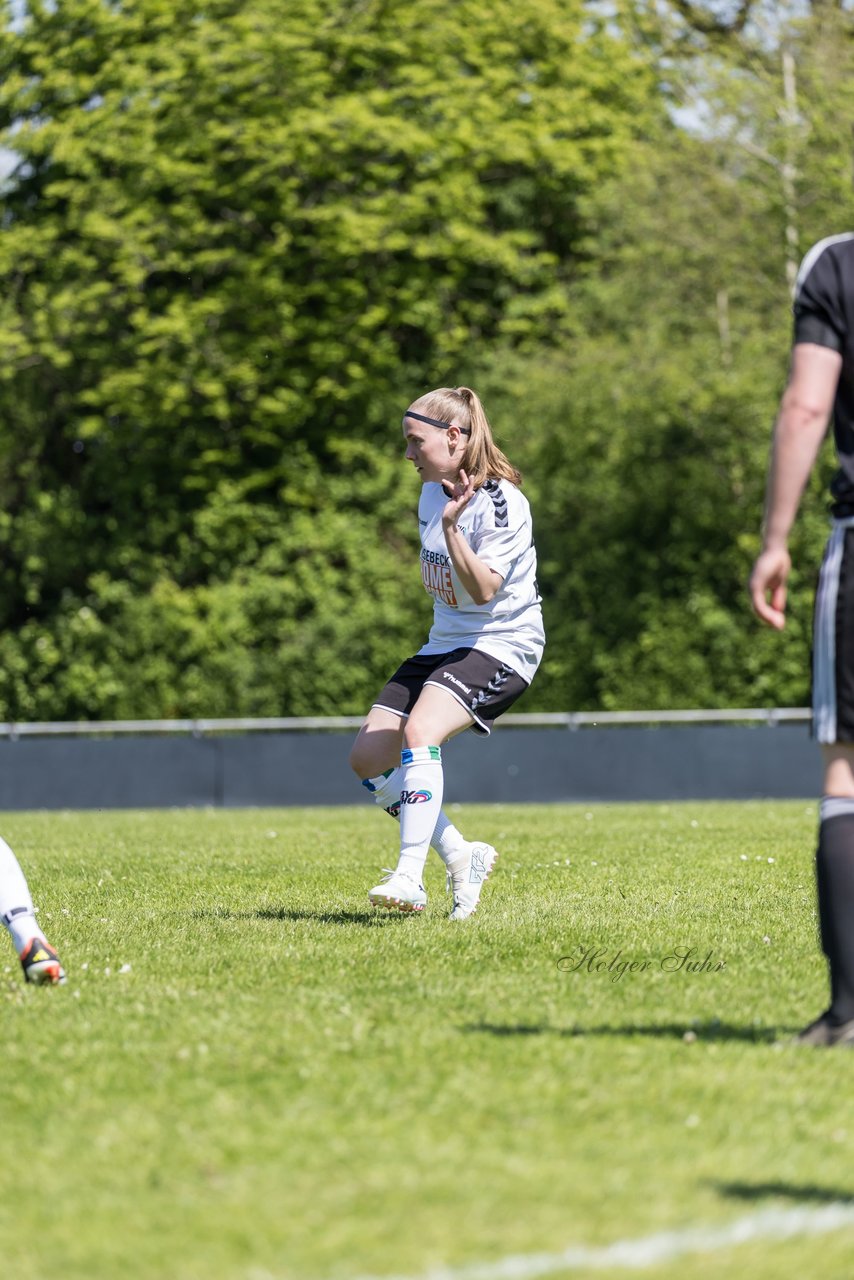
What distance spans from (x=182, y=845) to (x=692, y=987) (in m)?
7.27

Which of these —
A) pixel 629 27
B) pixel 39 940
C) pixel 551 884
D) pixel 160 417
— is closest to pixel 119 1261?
pixel 39 940

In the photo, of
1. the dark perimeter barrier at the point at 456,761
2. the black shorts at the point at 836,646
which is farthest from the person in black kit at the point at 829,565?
the dark perimeter barrier at the point at 456,761

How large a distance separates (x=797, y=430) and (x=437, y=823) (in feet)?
10.9

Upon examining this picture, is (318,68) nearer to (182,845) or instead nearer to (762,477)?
(762,477)

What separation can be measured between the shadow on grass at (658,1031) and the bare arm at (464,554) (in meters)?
2.36

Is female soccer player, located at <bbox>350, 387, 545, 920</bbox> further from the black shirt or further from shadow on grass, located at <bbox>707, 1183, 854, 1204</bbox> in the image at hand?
shadow on grass, located at <bbox>707, 1183, 854, 1204</bbox>

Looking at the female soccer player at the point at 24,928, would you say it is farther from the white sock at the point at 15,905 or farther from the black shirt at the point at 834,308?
the black shirt at the point at 834,308

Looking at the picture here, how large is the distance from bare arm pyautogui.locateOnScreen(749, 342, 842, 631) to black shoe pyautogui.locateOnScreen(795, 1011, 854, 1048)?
1.04 m

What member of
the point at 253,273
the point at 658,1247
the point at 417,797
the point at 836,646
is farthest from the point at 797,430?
the point at 253,273

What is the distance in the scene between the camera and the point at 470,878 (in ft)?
23.7

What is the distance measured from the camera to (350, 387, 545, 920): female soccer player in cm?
686

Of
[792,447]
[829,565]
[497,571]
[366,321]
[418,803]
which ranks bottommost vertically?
[366,321]

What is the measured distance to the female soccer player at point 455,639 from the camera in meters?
6.86

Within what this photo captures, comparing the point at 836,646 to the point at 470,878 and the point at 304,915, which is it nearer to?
the point at 470,878
